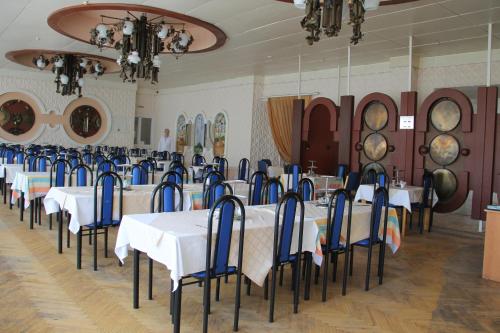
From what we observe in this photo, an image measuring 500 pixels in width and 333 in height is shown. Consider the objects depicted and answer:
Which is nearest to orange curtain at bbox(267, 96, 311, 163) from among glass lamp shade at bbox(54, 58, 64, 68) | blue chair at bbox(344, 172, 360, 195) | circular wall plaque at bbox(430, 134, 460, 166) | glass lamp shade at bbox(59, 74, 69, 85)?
blue chair at bbox(344, 172, 360, 195)

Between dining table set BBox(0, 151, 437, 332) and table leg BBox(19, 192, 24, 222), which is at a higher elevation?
dining table set BBox(0, 151, 437, 332)

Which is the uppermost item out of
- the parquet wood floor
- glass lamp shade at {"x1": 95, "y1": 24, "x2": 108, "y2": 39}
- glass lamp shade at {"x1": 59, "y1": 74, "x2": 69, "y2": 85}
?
glass lamp shade at {"x1": 95, "y1": 24, "x2": 108, "y2": 39}

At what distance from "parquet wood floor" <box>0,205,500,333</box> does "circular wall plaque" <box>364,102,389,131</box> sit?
4.21 metres

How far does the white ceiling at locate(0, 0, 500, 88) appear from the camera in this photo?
6724mm

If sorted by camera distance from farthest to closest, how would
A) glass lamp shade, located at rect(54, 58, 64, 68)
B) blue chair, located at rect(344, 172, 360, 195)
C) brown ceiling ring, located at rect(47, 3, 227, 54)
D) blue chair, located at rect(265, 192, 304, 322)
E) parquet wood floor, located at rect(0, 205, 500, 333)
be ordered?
glass lamp shade, located at rect(54, 58, 64, 68) → blue chair, located at rect(344, 172, 360, 195) → brown ceiling ring, located at rect(47, 3, 227, 54) → blue chair, located at rect(265, 192, 304, 322) → parquet wood floor, located at rect(0, 205, 500, 333)

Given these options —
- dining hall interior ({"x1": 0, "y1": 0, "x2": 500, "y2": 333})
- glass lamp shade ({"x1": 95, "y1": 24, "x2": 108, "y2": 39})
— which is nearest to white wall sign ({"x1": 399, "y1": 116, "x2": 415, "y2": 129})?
dining hall interior ({"x1": 0, "y1": 0, "x2": 500, "y2": 333})

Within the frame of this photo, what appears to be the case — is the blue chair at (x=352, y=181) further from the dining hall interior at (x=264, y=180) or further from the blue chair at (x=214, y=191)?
the blue chair at (x=214, y=191)

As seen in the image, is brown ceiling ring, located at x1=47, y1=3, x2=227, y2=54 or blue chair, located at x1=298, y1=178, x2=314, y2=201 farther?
brown ceiling ring, located at x1=47, y1=3, x2=227, y2=54

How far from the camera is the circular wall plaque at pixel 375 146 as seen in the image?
9.49m

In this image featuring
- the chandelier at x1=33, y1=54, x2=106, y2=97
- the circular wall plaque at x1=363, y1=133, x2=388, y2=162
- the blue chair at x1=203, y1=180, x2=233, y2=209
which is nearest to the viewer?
the blue chair at x1=203, y1=180, x2=233, y2=209

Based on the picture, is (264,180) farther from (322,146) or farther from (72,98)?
(72,98)

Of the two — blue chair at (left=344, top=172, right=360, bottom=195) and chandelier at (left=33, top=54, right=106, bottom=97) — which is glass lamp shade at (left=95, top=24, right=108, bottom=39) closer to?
chandelier at (left=33, top=54, right=106, bottom=97)

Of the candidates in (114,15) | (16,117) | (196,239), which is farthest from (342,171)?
(16,117)

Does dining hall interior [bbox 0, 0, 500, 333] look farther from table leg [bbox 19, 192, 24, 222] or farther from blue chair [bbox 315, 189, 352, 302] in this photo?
table leg [bbox 19, 192, 24, 222]
